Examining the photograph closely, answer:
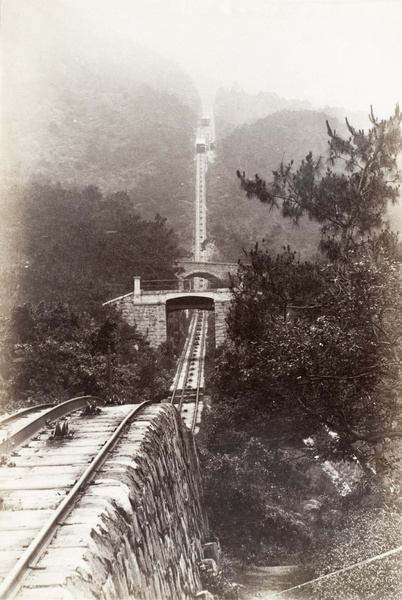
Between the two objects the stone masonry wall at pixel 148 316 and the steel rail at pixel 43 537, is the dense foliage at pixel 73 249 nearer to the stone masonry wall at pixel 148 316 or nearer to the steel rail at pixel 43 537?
the stone masonry wall at pixel 148 316

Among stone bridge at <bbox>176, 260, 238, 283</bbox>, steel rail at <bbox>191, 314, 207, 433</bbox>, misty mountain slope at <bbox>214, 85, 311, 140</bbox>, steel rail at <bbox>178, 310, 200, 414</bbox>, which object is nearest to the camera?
steel rail at <bbox>191, 314, 207, 433</bbox>

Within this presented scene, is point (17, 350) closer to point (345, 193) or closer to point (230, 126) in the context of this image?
point (345, 193)

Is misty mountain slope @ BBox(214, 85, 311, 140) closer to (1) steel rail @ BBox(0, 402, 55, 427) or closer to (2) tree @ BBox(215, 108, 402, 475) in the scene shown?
(2) tree @ BBox(215, 108, 402, 475)

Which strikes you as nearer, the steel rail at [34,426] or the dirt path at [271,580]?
the steel rail at [34,426]

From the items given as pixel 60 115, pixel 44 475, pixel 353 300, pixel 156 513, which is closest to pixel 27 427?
pixel 44 475

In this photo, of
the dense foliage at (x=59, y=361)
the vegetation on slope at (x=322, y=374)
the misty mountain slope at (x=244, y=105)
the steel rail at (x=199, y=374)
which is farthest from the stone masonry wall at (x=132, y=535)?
the misty mountain slope at (x=244, y=105)

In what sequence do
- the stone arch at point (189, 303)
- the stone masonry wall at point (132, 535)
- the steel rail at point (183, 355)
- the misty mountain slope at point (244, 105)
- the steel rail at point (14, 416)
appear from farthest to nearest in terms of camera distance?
the misty mountain slope at point (244, 105), the stone arch at point (189, 303), the steel rail at point (183, 355), the steel rail at point (14, 416), the stone masonry wall at point (132, 535)

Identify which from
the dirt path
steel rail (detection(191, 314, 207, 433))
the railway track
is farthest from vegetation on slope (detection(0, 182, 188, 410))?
the dirt path
